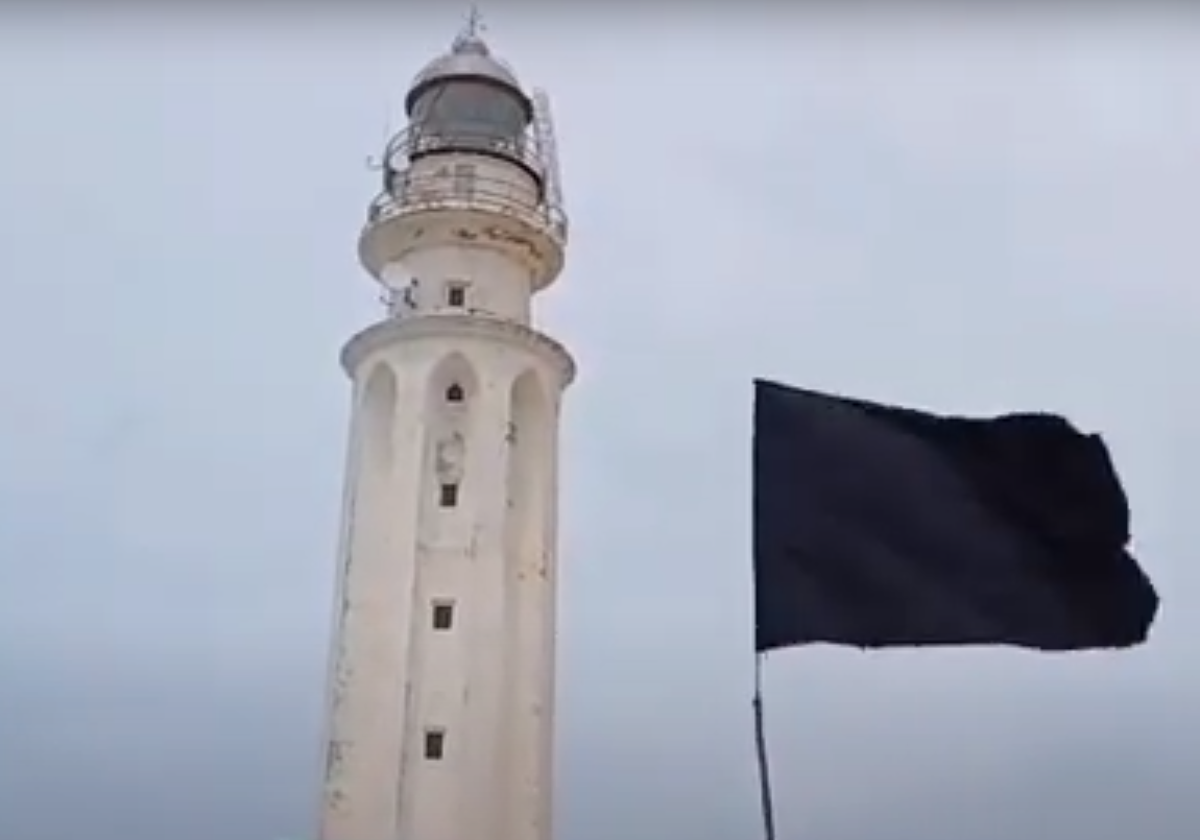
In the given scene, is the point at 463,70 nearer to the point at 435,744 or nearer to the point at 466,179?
the point at 466,179

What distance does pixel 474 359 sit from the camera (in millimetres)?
29547

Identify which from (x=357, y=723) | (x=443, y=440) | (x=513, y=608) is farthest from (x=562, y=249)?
(x=357, y=723)

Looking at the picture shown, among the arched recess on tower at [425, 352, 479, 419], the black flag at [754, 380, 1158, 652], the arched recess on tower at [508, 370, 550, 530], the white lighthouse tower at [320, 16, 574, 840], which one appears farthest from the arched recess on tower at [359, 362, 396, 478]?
the black flag at [754, 380, 1158, 652]

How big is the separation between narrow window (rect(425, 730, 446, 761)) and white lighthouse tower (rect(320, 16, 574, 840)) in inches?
0.9

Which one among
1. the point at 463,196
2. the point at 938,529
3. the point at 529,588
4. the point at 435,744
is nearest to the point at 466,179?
the point at 463,196

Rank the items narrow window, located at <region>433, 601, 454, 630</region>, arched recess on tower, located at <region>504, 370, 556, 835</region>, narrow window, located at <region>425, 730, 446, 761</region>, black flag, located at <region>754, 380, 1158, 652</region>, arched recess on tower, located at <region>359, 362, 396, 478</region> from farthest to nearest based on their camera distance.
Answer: arched recess on tower, located at <region>359, 362, 396, 478</region> < narrow window, located at <region>433, 601, 454, 630</region> < arched recess on tower, located at <region>504, 370, 556, 835</region> < narrow window, located at <region>425, 730, 446, 761</region> < black flag, located at <region>754, 380, 1158, 652</region>

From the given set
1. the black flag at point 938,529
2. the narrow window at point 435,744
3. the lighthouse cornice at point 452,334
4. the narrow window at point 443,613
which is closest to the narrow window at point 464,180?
the lighthouse cornice at point 452,334

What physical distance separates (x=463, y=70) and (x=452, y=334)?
5.59 meters

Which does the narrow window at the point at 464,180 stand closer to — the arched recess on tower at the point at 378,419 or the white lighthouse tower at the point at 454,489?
the white lighthouse tower at the point at 454,489

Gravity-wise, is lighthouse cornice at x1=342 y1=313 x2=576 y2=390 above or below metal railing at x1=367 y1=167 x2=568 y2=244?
below

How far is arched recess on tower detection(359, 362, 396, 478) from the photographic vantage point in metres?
29.7

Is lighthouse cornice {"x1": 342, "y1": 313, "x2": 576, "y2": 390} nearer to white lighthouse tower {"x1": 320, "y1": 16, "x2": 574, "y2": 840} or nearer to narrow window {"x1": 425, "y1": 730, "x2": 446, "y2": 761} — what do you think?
white lighthouse tower {"x1": 320, "y1": 16, "x2": 574, "y2": 840}

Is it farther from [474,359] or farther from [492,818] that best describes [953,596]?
[474,359]

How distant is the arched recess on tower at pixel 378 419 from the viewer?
97.5ft
